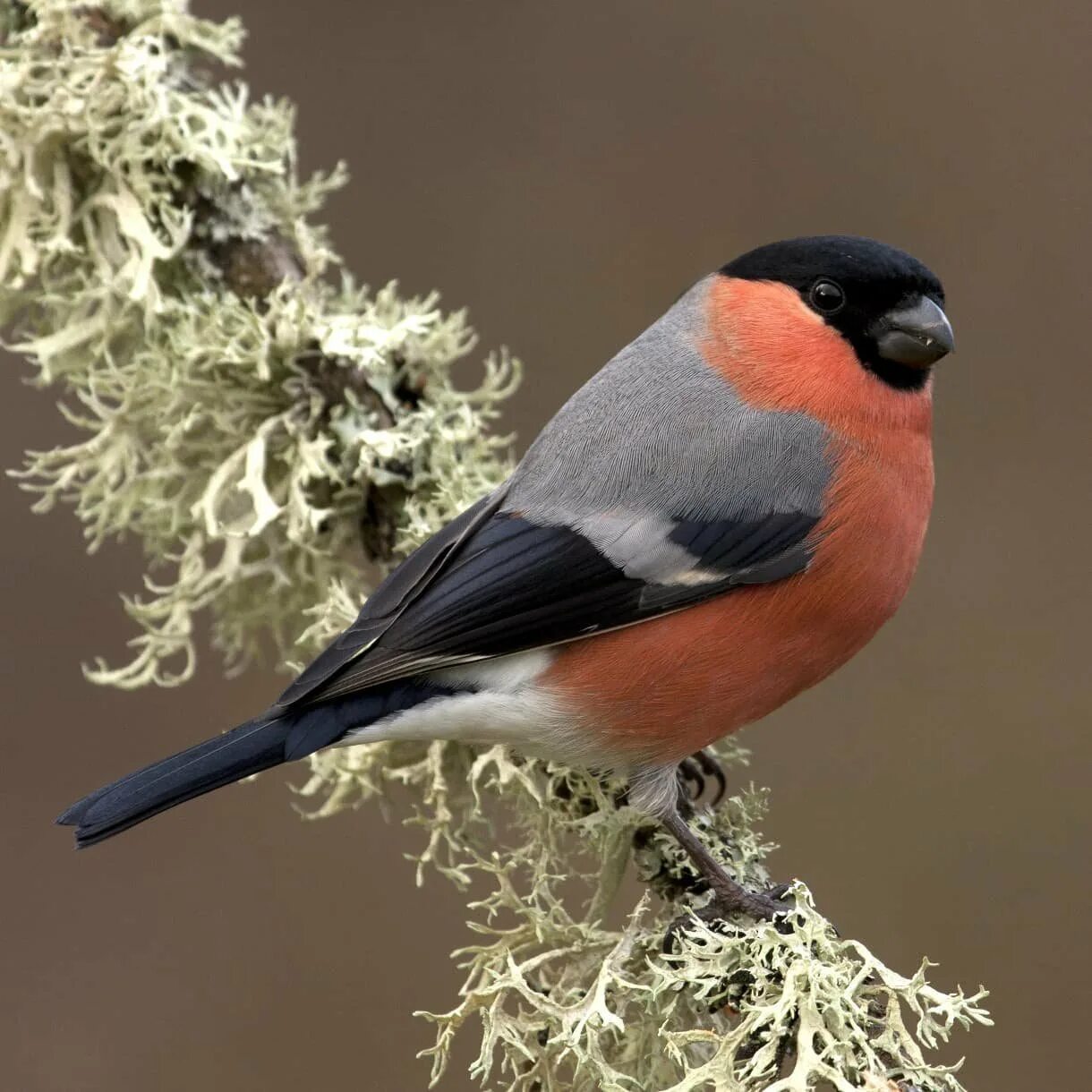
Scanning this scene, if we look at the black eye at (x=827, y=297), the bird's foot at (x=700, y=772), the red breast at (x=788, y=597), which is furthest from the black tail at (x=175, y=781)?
the black eye at (x=827, y=297)

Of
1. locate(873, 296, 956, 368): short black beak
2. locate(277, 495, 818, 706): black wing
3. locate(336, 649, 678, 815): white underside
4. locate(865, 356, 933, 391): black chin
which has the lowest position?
locate(336, 649, 678, 815): white underside

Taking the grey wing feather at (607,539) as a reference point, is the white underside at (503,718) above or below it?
below

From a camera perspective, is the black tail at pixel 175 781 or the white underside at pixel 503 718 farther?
the white underside at pixel 503 718

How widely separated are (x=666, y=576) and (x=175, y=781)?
28.7 inches

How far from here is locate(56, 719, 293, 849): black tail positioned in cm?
197

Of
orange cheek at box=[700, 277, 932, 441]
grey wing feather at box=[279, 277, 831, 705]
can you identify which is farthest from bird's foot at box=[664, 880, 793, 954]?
orange cheek at box=[700, 277, 932, 441]

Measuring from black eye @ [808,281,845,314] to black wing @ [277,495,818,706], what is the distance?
0.34 meters

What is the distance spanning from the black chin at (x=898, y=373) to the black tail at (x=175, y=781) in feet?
3.33

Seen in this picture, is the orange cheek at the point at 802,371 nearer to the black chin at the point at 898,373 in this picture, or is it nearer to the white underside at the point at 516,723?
the black chin at the point at 898,373

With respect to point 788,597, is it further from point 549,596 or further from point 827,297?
point 827,297

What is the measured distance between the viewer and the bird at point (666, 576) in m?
2.09

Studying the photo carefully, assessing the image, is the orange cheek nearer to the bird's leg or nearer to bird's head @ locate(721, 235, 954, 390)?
bird's head @ locate(721, 235, 954, 390)

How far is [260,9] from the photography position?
4512mm

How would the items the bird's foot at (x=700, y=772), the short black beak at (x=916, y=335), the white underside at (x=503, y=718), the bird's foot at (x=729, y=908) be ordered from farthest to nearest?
the bird's foot at (x=700, y=772)
the short black beak at (x=916, y=335)
the white underside at (x=503, y=718)
the bird's foot at (x=729, y=908)
